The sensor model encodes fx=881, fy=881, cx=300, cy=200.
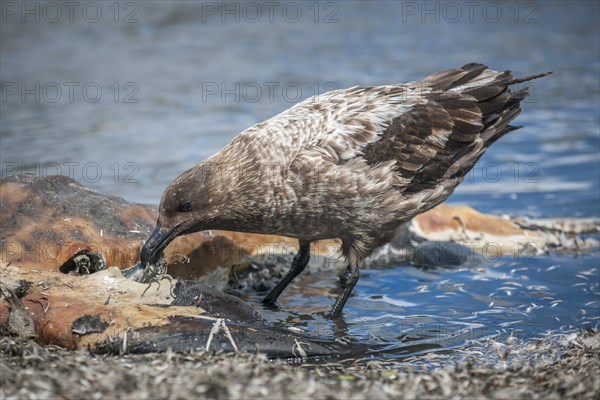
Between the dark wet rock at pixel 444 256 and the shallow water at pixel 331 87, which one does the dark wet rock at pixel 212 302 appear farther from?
the dark wet rock at pixel 444 256

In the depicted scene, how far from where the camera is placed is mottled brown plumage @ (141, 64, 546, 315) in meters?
5.88

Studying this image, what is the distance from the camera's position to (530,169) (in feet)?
30.9

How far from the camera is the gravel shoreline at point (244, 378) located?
3.86 m

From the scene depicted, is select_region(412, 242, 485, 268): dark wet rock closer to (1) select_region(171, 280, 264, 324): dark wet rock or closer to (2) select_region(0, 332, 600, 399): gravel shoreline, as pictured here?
(1) select_region(171, 280, 264, 324): dark wet rock

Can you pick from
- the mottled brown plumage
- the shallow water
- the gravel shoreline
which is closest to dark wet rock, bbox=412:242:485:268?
the shallow water

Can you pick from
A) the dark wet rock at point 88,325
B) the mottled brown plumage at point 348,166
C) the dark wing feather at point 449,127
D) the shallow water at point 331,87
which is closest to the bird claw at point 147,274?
the mottled brown plumage at point 348,166

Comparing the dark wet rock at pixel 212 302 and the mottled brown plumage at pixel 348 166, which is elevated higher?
the mottled brown plumage at pixel 348 166

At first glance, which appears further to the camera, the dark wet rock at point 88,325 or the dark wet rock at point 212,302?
the dark wet rock at point 212,302

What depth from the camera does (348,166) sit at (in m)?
6.07

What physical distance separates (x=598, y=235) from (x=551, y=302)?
1.69 metres

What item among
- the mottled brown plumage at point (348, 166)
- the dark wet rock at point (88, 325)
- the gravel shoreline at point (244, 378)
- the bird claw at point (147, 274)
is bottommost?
the gravel shoreline at point (244, 378)

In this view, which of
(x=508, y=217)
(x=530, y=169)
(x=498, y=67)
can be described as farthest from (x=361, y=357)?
(x=498, y=67)

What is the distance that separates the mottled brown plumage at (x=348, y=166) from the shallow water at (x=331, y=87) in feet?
2.19

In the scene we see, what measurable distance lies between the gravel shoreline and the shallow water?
3.37 ft
